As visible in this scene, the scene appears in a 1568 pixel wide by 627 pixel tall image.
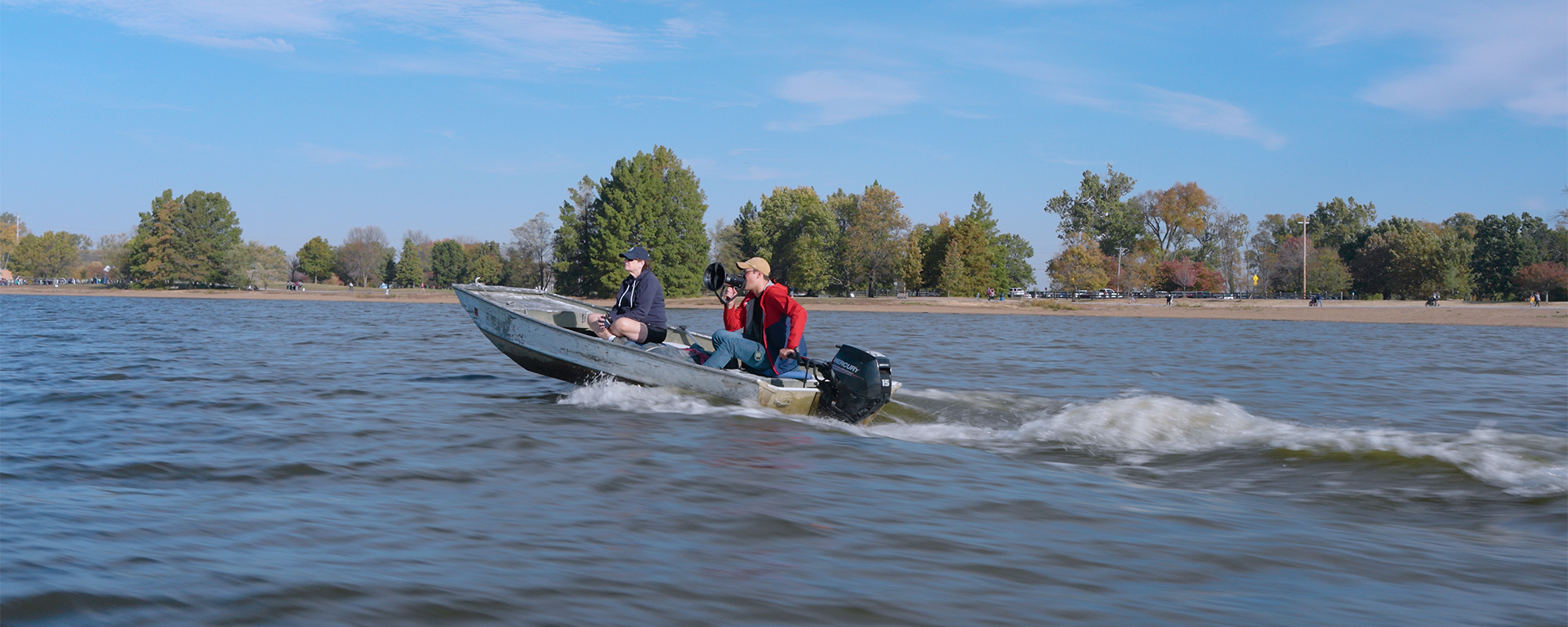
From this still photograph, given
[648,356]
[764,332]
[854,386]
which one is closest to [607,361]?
[648,356]

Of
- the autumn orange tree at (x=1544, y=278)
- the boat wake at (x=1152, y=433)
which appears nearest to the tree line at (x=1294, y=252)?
the autumn orange tree at (x=1544, y=278)

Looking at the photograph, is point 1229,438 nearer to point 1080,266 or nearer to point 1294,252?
point 1080,266

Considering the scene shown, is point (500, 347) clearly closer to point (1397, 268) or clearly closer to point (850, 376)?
point (850, 376)

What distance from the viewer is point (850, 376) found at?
32.4 ft

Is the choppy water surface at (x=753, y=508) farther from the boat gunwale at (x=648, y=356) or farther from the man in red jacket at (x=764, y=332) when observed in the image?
the man in red jacket at (x=764, y=332)

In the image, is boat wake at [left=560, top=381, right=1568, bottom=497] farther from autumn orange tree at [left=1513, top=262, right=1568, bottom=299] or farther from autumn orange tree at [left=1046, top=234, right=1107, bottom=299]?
autumn orange tree at [left=1513, top=262, right=1568, bottom=299]

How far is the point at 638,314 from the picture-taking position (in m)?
11.7

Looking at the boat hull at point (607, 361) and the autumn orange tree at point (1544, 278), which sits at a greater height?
the autumn orange tree at point (1544, 278)

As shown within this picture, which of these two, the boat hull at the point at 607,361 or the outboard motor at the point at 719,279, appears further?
the outboard motor at the point at 719,279

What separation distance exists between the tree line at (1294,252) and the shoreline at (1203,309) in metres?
8.03

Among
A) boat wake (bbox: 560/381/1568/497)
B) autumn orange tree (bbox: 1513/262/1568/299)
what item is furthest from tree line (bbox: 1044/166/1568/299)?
boat wake (bbox: 560/381/1568/497)

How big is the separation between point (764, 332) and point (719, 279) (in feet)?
5.99

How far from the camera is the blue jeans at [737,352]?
35.0 ft

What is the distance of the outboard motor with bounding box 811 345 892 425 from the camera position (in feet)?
32.1
